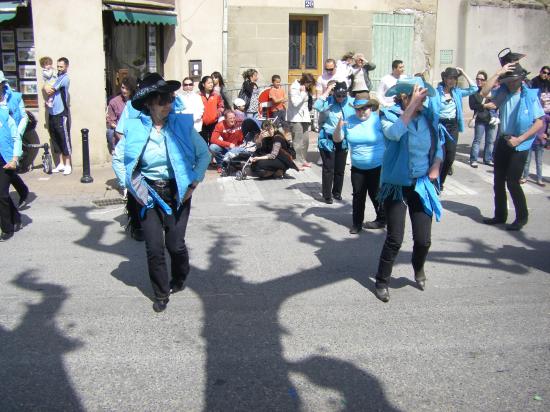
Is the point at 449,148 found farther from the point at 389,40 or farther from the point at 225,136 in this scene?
the point at 389,40

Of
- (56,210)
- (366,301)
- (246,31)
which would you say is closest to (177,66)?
(246,31)

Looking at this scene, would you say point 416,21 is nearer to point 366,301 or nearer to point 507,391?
point 366,301

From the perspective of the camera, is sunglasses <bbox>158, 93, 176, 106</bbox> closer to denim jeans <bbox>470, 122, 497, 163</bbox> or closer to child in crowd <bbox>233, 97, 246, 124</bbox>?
child in crowd <bbox>233, 97, 246, 124</bbox>

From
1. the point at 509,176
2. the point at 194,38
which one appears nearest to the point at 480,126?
the point at 509,176

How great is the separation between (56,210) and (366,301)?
5.20 m

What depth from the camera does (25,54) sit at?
12.6 m

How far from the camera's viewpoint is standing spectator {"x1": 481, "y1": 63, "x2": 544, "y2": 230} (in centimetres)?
791

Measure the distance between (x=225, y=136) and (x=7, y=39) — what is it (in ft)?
15.1

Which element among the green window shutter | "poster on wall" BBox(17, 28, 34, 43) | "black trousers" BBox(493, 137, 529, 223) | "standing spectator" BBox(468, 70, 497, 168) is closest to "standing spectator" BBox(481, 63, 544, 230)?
"black trousers" BBox(493, 137, 529, 223)

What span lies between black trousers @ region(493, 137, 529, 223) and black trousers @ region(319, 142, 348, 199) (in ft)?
6.74

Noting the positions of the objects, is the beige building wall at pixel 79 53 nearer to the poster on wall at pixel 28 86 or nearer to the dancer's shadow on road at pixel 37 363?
the poster on wall at pixel 28 86

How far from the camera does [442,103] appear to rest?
9.58 metres

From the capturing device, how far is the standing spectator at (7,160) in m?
7.45

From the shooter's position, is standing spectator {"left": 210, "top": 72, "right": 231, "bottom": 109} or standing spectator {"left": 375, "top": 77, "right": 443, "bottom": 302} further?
standing spectator {"left": 210, "top": 72, "right": 231, "bottom": 109}
